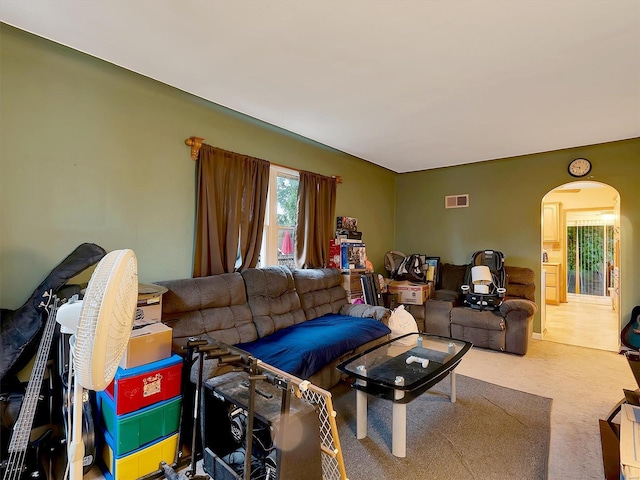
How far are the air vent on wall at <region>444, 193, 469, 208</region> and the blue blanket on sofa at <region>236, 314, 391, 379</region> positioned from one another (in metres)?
2.77

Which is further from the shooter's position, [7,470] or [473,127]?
[473,127]

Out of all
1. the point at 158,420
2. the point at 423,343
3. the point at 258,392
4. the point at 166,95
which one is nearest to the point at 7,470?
the point at 158,420

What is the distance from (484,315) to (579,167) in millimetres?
2325

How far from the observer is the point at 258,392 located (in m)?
1.51

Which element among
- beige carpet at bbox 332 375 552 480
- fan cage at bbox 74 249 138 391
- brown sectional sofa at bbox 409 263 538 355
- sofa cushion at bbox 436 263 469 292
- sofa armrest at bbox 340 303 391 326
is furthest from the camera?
sofa cushion at bbox 436 263 469 292

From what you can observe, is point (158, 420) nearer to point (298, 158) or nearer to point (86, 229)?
point (86, 229)

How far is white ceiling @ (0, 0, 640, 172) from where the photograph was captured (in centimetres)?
170

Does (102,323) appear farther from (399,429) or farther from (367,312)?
(367,312)

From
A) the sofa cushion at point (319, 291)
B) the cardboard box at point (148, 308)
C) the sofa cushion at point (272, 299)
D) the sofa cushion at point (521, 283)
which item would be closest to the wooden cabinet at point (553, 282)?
the sofa cushion at point (521, 283)

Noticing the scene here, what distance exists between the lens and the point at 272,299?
3086 millimetres

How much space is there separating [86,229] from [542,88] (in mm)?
3660

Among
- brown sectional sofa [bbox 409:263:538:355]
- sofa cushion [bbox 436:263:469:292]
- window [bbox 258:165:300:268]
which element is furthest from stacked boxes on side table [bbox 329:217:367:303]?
sofa cushion [bbox 436:263:469:292]

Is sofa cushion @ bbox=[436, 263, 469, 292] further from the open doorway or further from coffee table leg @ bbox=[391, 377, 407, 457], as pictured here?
coffee table leg @ bbox=[391, 377, 407, 457]

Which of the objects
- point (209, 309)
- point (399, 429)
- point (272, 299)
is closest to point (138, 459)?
point (209, 309)
